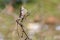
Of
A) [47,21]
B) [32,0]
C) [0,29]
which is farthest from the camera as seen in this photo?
[32,0]

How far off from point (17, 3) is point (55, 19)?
1398 millimetres

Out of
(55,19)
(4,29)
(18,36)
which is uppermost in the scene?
(18,36)

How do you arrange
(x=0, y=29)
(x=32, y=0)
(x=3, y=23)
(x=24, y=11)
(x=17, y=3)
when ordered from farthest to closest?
(x=32, y=0) < (x=17, y=3) < (x=3, y=23) < (x=0, y=29) < (x=24, y=11)

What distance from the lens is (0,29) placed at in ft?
13.3

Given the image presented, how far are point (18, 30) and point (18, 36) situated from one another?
0.05 m

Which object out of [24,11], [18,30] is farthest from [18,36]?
[24,11]

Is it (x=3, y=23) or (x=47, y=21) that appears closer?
(x=3, y=23)

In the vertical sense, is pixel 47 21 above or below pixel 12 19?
below

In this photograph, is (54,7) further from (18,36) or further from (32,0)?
(18,36)

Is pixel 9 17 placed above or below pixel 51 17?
above

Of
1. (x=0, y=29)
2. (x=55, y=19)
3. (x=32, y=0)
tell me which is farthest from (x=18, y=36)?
(x=32, y=0)

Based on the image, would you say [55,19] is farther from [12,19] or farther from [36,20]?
[12,19]

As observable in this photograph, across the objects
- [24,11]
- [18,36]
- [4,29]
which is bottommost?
[4,29]

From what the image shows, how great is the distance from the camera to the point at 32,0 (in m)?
9.38
